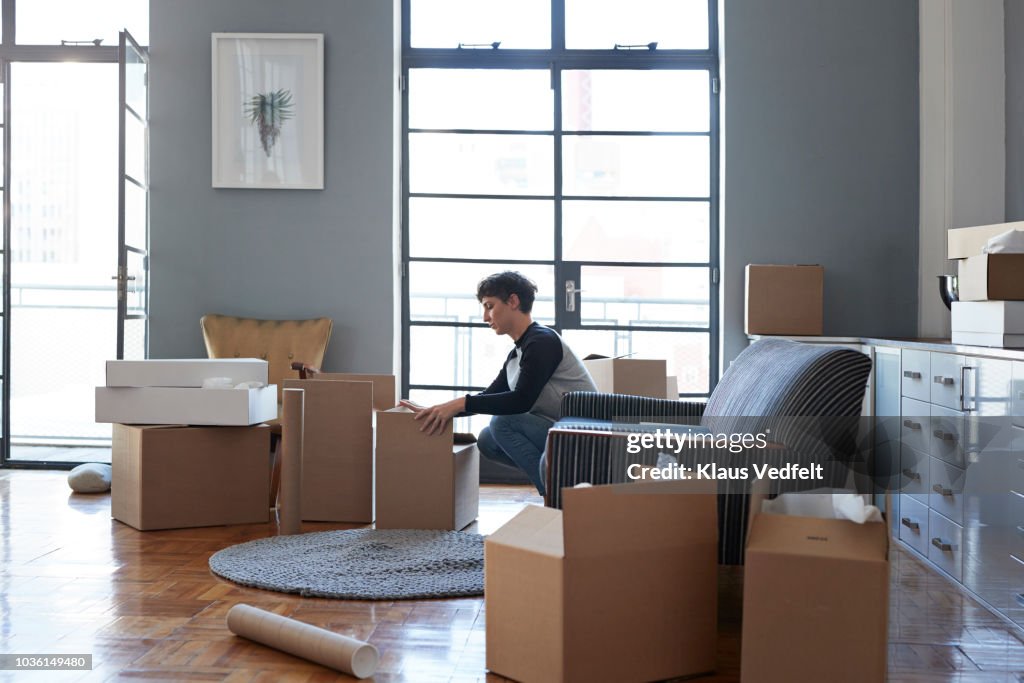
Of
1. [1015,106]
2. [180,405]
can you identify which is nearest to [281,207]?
[180,405]

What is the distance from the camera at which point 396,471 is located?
12.4 feet

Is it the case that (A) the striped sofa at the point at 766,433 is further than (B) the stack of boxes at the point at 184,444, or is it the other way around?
(B) the stack of boxes at the point at 184,444

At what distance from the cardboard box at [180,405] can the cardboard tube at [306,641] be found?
147 cm

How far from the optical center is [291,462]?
12.3 feet

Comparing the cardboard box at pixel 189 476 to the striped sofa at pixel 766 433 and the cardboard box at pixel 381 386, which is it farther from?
the striped sofa at pixel 766 433

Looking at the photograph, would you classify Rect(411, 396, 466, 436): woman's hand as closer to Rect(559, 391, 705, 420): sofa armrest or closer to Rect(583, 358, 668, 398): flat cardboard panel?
Rect(559, 391, 705, 420): sofa armrest

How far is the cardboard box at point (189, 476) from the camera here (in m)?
3.88

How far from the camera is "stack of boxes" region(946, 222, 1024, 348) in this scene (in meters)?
2.88

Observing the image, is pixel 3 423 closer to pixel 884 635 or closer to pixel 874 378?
pixel 874 378

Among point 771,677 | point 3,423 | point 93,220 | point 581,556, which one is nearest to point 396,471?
point 581,556

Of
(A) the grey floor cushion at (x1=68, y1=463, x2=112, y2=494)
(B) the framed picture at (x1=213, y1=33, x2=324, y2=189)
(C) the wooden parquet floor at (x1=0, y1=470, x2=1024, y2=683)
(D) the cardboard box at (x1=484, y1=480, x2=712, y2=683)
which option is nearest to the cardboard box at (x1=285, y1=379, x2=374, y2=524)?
(C) the wooden parquet floor at (x1=0, y1=470, x2=1024, y2=683)

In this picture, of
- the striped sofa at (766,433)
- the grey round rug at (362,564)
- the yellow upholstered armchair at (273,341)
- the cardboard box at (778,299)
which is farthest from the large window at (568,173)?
the striped sofa at (766,433)

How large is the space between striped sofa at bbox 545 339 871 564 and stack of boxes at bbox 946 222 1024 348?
24.3 inches

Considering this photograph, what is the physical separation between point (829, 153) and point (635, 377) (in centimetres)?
181
